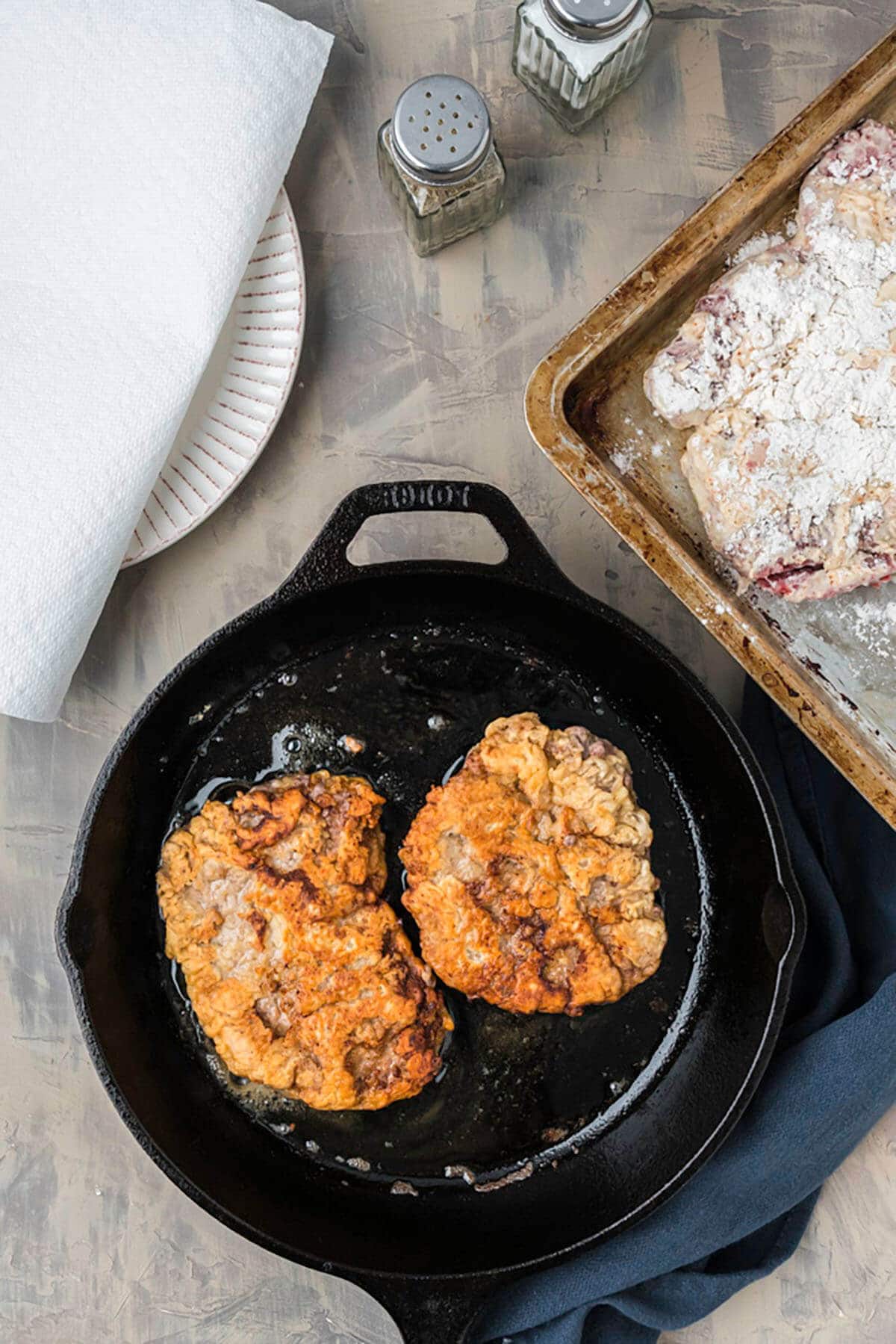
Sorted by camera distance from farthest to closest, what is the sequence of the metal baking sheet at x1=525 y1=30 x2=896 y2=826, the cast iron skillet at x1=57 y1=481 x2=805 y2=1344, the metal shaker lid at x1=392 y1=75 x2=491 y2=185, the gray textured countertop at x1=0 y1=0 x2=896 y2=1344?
the gray textured countertop at x1=0 y1=0 x2=896 y2=1344, the cast iron skillet at x1=57 y1=481 x2=805 y2=1344, the metal shaker lid at x1=392 y1=75 x2=491 y2=185, the metal baking sheet at x1=525 y1=30 x2=896 y2=826

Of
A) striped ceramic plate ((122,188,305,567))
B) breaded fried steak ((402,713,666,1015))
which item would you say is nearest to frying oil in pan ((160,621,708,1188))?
breaded fried steak ((402,713,666,1015))

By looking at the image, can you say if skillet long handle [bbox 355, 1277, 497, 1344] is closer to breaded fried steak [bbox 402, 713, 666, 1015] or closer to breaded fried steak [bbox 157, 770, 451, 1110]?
breaded fried steak [bbox 157, 770, 451, 1110]

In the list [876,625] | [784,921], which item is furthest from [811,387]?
[784,921]

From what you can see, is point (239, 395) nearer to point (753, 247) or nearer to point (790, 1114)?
point (753, 247)

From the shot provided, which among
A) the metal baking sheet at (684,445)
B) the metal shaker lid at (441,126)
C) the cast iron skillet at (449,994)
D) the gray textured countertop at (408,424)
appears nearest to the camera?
the metal baking sheet at (684,445)

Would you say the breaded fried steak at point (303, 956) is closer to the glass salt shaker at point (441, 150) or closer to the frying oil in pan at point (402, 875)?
the frying oil in pan at point (402, 875)

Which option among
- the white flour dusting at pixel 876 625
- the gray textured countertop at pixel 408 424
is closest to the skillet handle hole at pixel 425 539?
the gray textured countertop at pixel 408 424

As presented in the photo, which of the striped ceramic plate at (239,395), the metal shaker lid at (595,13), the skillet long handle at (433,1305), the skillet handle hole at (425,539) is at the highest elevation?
the metal shaker lid at (595,13)
